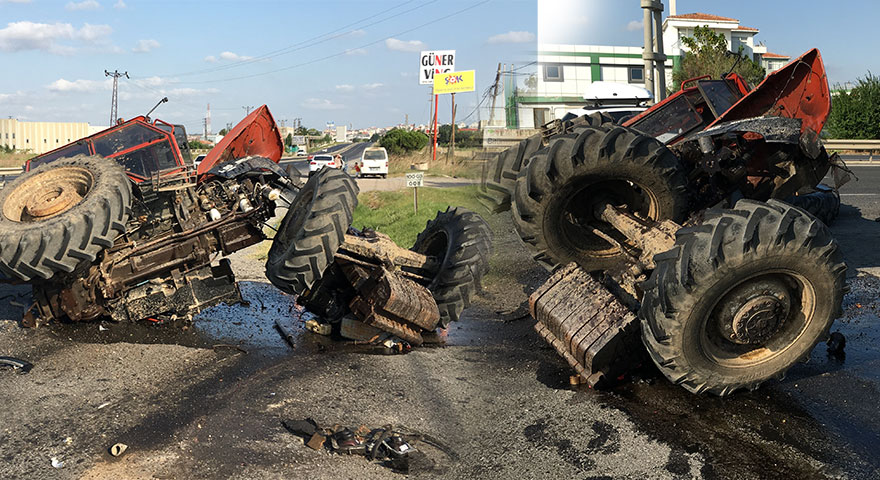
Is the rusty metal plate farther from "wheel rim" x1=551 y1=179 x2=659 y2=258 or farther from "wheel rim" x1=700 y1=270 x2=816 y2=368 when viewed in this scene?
"wheel rim" x1=551 y1=179 x2=659 y2=258

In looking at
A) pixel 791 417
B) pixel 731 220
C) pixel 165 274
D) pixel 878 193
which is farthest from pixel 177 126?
pixel 878 193

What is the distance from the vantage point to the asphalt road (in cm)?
432

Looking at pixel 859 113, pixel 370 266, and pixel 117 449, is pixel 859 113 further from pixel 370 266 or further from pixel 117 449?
pixel 117 449

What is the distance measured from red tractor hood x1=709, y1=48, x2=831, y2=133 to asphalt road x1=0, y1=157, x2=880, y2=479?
80.8 inches

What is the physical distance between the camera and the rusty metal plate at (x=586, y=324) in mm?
5246

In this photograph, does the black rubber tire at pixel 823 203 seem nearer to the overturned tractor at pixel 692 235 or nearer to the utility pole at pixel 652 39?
the overturned tractor at pixel 692 235

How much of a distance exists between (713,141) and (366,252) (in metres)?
3.55

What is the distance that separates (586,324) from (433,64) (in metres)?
29.5

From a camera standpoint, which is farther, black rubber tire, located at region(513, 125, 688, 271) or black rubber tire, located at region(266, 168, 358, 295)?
black rubber tire, located at region(513, 125, 688, 271)

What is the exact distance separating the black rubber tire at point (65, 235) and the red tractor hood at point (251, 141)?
2.47 m

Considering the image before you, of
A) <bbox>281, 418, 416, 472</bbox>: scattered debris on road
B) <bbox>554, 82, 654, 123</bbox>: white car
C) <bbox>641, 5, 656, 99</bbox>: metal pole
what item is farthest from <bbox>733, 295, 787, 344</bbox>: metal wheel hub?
<bbox>641, 5, 656, 99</bbox>: metal pole

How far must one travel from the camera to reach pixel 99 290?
7.18 metres

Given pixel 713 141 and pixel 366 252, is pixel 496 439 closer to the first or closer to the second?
pixel 366 252

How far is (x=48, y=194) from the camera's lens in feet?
23.5
